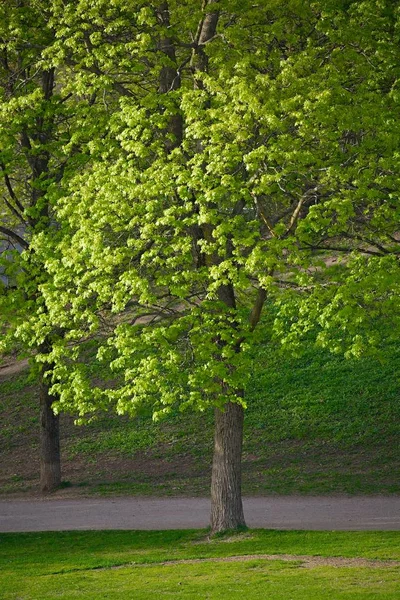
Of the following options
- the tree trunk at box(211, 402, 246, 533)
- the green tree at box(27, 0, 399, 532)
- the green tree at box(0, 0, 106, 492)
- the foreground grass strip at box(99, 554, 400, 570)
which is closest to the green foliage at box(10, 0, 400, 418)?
the green tree at box(27, 0, 399, 532)

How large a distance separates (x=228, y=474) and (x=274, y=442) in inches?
297

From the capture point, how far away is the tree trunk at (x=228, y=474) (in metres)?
15.6

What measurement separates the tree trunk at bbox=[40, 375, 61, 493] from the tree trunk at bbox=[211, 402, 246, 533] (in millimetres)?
6608

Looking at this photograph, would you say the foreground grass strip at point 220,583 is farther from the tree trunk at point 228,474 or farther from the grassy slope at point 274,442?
the grassy slope at point 274,442

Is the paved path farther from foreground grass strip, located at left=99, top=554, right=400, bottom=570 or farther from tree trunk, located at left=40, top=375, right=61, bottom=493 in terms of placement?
foreground grass strip, located at left=99, top=554, right=400, bottom=570

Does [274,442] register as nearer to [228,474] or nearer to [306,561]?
[228,474]

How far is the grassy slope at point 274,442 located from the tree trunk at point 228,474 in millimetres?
4198

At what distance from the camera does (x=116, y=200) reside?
45.2 feet

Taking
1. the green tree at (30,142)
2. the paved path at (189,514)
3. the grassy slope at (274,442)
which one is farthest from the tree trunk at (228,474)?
the grassy slope at (274,442)

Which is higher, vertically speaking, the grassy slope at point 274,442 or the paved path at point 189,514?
the grassy slope at point 274,442

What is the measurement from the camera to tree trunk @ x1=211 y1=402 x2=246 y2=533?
613 inches

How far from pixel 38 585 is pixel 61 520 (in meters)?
6.22

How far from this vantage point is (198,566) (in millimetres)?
12883

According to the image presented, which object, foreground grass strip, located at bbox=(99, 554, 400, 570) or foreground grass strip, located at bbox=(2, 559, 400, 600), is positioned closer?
foreground grass strip, located at bbox=(2, 559, 400, 600)
